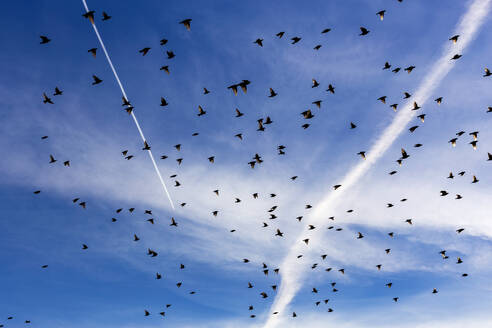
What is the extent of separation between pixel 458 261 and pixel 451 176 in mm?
11942

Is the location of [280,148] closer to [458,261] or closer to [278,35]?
[278,35]

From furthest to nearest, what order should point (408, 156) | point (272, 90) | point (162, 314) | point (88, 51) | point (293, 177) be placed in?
1. point (162, 314)
2. point (293, 177)
3. point (408, 156)
4. point (272, 90)
5. point (88, 51)

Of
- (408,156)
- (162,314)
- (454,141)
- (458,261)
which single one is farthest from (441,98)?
(162,314)


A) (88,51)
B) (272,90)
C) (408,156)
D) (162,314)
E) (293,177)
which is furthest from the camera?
(162,314)

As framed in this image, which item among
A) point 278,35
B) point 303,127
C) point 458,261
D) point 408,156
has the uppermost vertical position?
point 278,35

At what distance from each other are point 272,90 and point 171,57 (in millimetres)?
8612

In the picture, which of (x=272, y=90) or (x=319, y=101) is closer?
(x=272, y=90)

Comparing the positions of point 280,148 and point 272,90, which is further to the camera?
point 280,148

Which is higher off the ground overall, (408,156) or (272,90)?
(272,90)

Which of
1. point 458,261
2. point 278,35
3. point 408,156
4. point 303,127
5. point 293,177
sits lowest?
point 458,261

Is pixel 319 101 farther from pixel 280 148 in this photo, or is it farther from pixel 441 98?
pixel 441 98

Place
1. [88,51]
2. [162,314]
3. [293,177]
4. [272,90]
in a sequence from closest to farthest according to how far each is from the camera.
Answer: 1. [88,51]
2. [272,90]
3. [293,177]
4. [162,314]

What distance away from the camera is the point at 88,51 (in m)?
28.2

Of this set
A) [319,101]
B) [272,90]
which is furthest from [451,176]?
[272,90]
